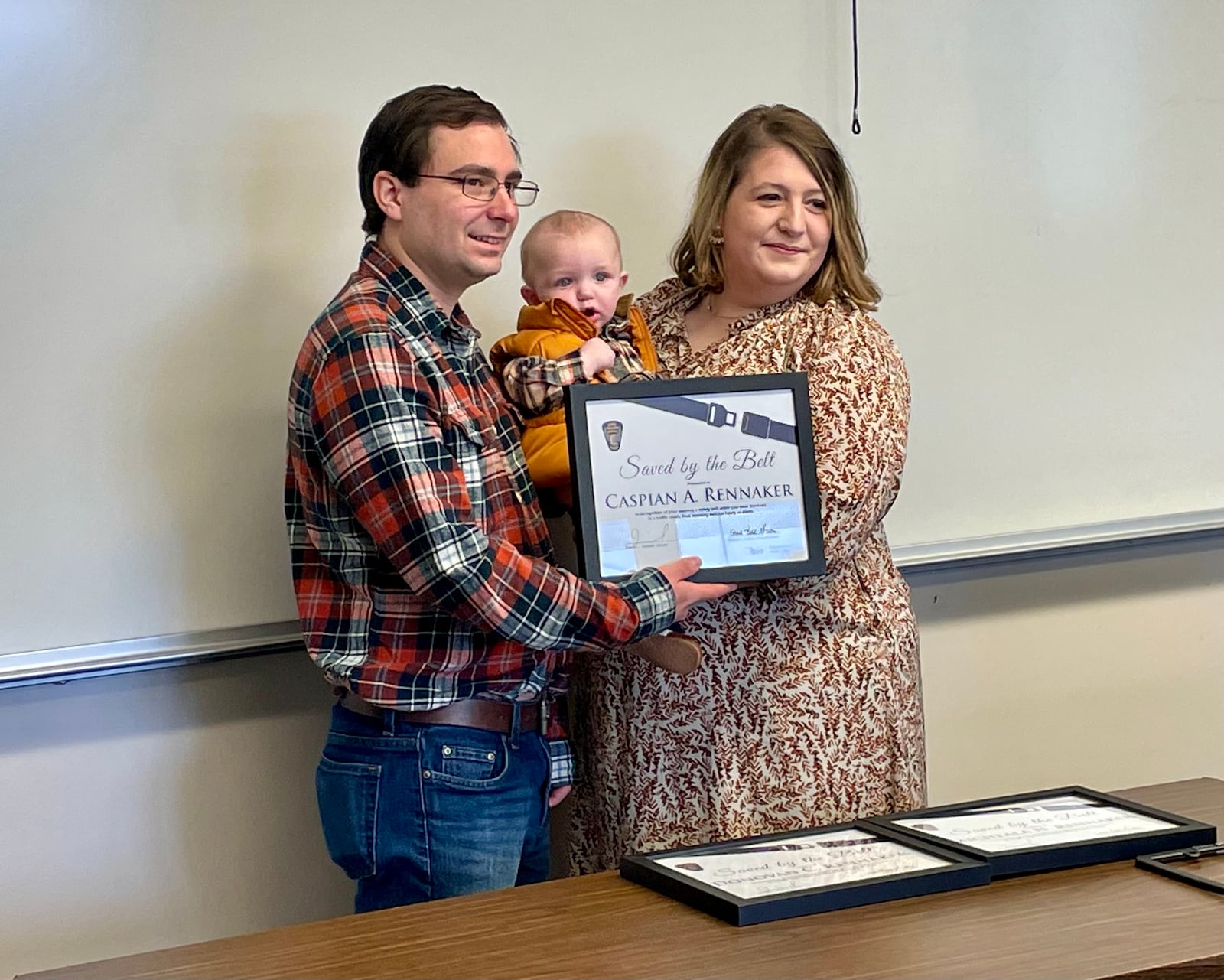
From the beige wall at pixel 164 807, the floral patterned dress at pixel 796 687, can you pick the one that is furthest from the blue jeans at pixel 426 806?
the beige wall at pixel 164 807

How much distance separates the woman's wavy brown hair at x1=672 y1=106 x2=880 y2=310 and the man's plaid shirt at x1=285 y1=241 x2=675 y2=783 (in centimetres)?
45

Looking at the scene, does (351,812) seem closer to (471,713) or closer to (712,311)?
(471,713)

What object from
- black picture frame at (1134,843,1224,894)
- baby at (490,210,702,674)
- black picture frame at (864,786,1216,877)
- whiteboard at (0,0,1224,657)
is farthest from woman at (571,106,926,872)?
black picture frame at (1134,843,1224,894)

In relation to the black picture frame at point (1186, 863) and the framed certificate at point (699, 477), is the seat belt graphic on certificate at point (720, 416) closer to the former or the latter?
the framed certificate at point (699, 477)

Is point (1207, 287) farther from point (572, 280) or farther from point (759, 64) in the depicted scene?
point (572, 280)

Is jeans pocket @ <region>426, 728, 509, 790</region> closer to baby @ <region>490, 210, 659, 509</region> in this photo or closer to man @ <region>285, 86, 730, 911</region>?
man @ <region>285, 86, 730, 911</region>

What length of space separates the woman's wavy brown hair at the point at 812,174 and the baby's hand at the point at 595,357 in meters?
0.29

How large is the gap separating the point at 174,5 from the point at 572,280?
2.41ft

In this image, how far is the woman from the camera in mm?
2143

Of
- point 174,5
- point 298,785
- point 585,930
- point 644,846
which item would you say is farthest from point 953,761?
point 174,5

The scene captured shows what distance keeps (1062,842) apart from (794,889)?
0.36 meters

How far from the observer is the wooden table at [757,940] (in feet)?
4.84

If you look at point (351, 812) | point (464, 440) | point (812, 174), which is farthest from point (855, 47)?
point (351, 812)

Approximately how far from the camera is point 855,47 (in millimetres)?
2676
